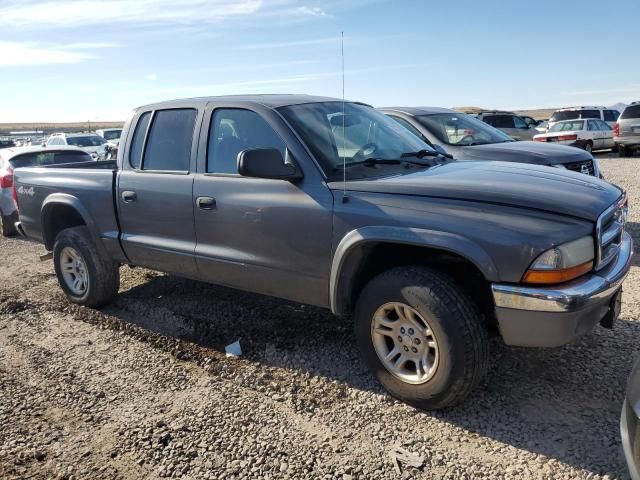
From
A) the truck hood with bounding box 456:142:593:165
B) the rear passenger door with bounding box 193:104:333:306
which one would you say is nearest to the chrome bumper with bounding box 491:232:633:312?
the rear passenger door with bounding box 193:104:333:306

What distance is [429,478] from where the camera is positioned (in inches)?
111

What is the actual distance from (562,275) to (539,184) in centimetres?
72

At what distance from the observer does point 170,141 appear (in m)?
4.64

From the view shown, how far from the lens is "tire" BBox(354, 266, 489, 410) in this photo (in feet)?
10.2

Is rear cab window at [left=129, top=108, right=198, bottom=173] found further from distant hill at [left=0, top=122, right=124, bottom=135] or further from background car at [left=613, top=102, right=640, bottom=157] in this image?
distant hill at [left=0, top=122, right=124, bottom=135]

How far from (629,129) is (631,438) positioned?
18138 millimetres

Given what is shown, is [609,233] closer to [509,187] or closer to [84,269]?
[509,187]

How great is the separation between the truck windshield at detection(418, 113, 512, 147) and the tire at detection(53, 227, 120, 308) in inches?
176

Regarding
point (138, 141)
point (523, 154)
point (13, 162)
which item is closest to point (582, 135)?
point (523, 154)

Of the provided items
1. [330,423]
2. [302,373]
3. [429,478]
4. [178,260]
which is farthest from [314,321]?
[429,478]

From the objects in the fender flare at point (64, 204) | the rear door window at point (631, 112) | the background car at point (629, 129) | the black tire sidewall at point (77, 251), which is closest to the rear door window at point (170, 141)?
the fender flare at point (64, 204)

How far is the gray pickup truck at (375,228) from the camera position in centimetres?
299

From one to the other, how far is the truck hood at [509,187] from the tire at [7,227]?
7.66 meters

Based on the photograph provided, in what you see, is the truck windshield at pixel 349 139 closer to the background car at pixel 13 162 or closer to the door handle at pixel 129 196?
the door handle at pixel 129 196
